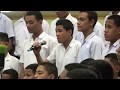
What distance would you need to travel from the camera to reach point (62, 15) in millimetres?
3600

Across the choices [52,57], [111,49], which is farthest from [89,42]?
[52,57]

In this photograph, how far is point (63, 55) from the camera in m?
2.86

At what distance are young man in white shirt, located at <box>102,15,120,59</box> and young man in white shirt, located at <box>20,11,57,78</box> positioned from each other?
0.51m

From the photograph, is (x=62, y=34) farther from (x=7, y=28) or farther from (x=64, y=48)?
(x=7, y=28)

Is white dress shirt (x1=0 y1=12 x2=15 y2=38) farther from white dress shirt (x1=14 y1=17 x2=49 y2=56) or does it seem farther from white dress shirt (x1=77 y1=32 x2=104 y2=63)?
white dress shirt (x1=77 y1=32 x2=104 y2=63)

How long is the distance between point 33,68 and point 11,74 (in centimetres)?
22

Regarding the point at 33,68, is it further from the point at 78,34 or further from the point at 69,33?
the point at 78,34

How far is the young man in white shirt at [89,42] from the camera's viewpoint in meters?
2.72

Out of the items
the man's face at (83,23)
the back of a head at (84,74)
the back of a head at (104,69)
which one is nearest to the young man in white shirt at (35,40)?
the man's face at (83,23)

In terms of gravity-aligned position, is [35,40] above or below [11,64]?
above

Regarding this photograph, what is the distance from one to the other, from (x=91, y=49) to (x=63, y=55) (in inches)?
10.0
